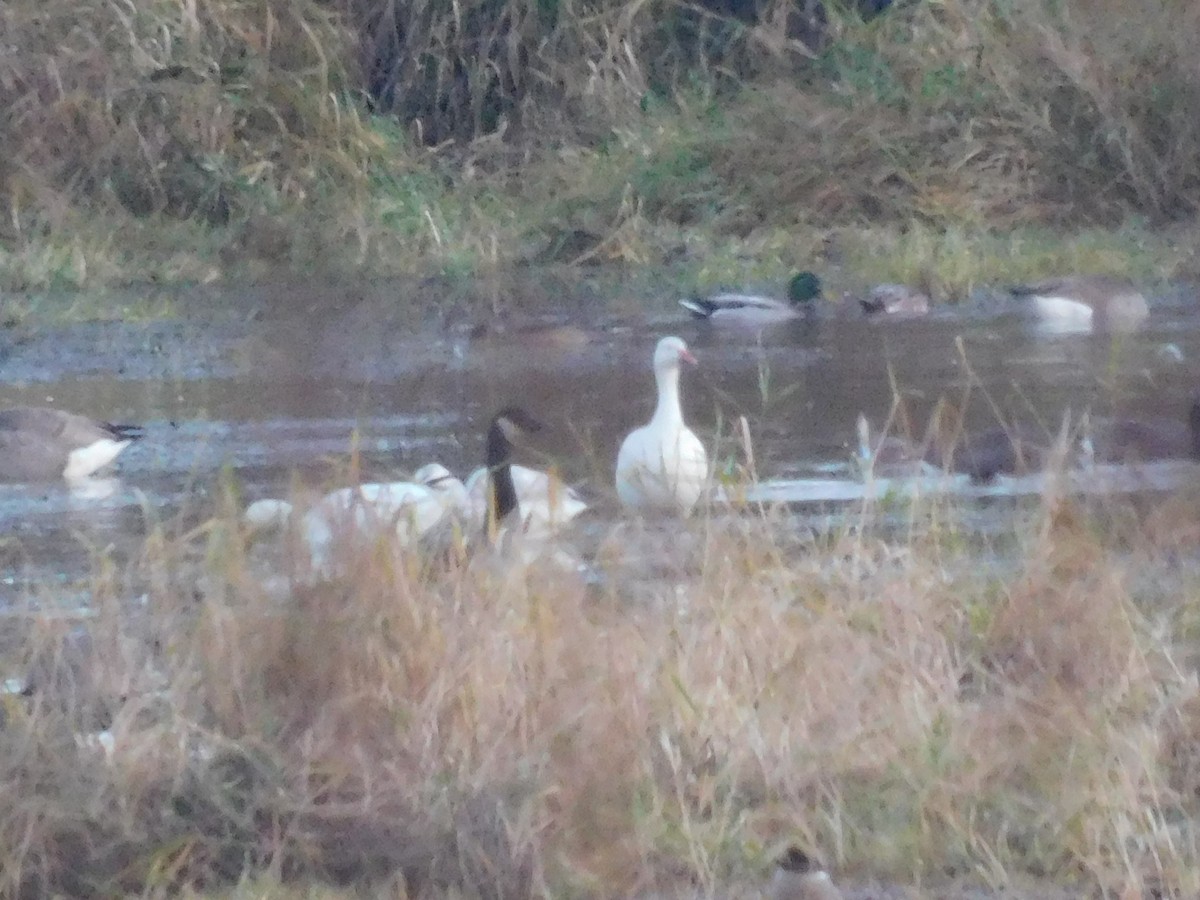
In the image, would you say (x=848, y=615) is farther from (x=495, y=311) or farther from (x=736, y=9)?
(x=736, y=9)

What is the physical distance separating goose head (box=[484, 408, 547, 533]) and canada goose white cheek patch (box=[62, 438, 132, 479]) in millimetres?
2023

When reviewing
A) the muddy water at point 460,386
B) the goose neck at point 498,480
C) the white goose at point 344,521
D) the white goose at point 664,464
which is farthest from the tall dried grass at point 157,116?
the white goose at point 344,521

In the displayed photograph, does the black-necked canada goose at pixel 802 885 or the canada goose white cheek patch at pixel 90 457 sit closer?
the black-necked canada goose at pixel 802 885

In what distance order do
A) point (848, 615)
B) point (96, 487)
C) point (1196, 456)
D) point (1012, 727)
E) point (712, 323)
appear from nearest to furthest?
point (1012, 727), point (848, 615), point (1196, 456), point (96, 487), point (712, 323)

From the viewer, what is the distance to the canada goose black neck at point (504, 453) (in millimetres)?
6551

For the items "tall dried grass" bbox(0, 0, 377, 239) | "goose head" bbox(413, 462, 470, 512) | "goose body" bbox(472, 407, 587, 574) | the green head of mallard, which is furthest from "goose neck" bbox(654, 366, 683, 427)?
"tall dried grass" bbox(0, 0, 377, 239)

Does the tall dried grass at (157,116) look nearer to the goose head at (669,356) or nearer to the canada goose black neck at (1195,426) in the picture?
the goose head at (669,356)

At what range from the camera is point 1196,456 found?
27.3 feet

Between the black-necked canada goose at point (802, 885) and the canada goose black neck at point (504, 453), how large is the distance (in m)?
2.29

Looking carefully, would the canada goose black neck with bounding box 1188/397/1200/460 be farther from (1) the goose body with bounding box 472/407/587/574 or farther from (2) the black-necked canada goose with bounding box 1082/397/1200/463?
(1) the goose body with bounding box 472/407/587/574

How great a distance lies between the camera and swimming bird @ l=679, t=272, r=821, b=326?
14.2 metres

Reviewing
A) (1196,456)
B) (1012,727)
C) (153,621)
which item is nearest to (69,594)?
(153,621)

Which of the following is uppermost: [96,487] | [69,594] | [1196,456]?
[69,594]

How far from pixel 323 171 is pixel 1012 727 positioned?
45.7ft
